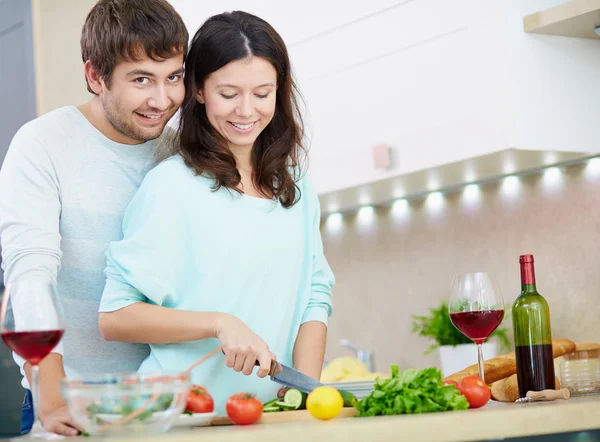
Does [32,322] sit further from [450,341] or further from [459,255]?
[459,255]

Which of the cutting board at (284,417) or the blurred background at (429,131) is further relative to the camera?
the blurred background at (429,131)

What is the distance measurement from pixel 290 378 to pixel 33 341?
1.46 ft

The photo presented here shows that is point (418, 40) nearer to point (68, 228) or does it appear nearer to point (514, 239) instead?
point (514, 239)

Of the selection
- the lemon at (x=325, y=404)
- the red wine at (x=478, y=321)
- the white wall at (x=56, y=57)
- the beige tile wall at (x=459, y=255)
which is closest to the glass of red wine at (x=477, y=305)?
the red wine at (x=478, y=321)

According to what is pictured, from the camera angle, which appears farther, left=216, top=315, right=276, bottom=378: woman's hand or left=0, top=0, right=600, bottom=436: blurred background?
left=0, top=0, right=600, bottom=436: blurred background

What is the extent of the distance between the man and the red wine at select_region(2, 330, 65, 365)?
490 mm

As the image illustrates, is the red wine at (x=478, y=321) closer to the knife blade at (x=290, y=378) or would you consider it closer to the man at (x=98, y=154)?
the knife blade at (x=290, y=378)

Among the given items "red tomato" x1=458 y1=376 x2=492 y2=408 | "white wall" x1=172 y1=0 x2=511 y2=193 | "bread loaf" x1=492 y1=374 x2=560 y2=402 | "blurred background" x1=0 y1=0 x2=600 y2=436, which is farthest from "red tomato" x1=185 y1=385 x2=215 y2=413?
"white wall" x1=172 y1=0 x2=511 y2=193

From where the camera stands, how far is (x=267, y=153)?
187cm

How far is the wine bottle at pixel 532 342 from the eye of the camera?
1572 mm

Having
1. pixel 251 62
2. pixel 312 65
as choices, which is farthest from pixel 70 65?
pixel 251 62

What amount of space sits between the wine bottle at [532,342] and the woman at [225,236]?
16.0 inches

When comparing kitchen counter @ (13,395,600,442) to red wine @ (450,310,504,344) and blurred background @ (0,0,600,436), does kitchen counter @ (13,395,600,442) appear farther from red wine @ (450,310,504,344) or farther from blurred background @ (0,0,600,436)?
blurred background @ (0,0,600,436)

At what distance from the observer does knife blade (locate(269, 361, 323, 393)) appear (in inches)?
55.7
